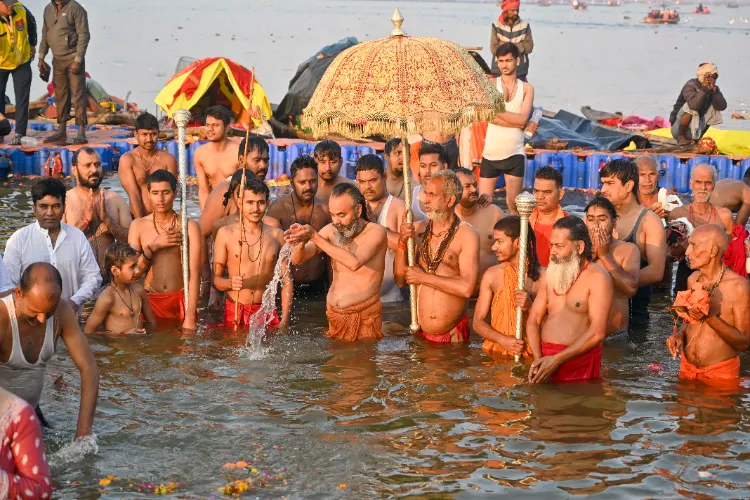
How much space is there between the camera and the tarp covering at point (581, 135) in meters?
16.3

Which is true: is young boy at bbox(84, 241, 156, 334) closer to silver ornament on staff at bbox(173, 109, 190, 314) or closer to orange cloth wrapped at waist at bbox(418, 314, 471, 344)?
silver ornament on staff at bbox(173, 109, 190, 314)

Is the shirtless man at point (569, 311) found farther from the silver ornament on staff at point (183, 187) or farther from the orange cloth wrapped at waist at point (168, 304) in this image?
the orange cloth wrapped at waist at point (168, 304)

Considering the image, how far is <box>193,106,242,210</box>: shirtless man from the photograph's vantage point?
410 inches

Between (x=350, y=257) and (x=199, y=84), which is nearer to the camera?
(x=350, y=257)

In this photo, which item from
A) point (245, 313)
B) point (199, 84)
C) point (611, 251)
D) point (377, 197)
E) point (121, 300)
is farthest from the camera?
point (199, 84)

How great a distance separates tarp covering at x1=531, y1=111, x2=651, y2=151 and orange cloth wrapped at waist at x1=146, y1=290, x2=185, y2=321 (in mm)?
8435

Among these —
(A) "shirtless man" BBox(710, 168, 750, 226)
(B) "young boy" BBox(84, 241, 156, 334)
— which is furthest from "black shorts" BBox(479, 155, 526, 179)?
(B) "young boy" BBox(84, 241, 156, 334)

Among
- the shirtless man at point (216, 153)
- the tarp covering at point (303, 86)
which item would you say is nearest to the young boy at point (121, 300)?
the shirtless man at point (216, 153)

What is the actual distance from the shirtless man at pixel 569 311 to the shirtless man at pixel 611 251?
61 cm

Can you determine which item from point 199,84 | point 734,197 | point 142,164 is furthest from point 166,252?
point 199,84

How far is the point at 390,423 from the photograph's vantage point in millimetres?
7098

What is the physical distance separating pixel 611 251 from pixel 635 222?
50 cm

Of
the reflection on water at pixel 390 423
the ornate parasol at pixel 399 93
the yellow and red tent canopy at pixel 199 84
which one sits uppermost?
the yellow and red tent canopy at pixel 199 84

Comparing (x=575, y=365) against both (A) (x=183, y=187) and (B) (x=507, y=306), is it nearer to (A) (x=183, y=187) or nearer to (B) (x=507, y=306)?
(B) (x=507, y=306)
